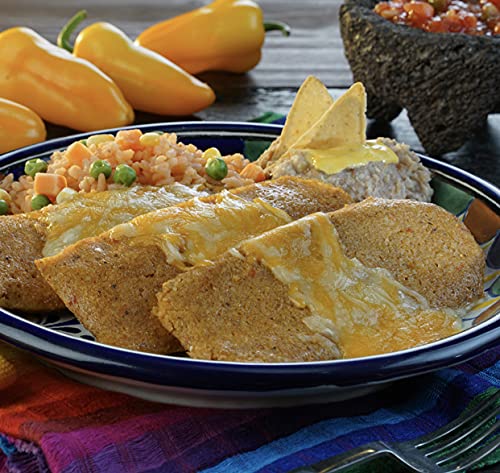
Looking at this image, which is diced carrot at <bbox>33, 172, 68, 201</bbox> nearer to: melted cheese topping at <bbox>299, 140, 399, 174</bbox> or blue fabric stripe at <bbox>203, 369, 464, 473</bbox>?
melted cheese topping at <bbox>299, 140, 399, 174</bbox>

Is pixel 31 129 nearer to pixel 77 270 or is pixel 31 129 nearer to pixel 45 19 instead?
pixel 77 270

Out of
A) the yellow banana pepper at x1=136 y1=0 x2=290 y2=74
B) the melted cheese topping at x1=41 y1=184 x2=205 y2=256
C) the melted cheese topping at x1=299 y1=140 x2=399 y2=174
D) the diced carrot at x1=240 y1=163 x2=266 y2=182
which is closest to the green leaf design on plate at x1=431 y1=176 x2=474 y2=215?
the melted cheese topping at x1=299 y1=140 x2=399 y2=174

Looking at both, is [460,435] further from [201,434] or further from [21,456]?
[21,456]

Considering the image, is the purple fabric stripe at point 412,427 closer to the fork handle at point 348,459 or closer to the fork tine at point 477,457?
the fork handle at point 348,459

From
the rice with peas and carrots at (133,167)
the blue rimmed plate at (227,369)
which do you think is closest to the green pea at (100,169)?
the rice with peas and carrots at (133,167)

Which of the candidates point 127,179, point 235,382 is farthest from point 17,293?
point 235,382

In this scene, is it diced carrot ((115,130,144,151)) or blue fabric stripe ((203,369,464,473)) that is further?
diced carrot ((115,130,144,151))

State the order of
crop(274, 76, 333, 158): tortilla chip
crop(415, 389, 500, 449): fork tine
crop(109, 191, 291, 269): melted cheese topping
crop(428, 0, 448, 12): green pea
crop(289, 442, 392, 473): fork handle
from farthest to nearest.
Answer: crop(428, 0, 448, 12): green pea
crop(274, 76, 333, 158): tortilla chip
crop(109, 191, 291, 269): melted cheese topping
crop(415, 389, 500, 449): fork tine
crop(289, 442, 392, 473): fork handle
